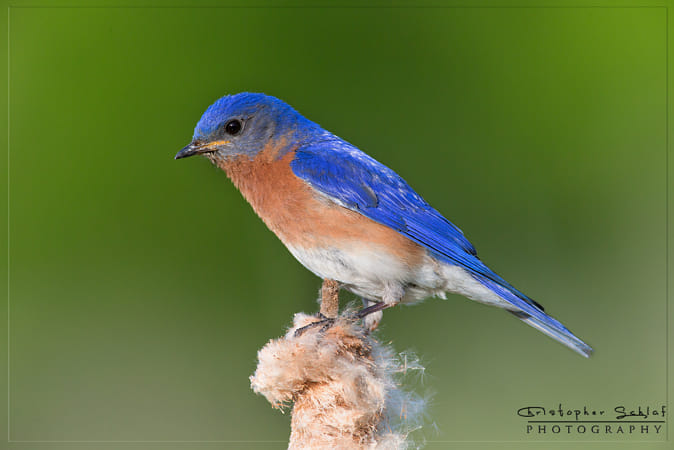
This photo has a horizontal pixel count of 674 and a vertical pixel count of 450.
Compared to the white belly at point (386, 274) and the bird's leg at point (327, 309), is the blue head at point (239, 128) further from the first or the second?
the bird's leg at point (327, 309)

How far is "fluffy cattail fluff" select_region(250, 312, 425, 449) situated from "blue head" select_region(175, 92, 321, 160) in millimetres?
1264

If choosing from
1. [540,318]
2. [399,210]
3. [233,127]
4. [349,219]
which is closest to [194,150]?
[233,127]

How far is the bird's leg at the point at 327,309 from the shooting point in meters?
2.81

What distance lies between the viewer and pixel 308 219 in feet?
10.4

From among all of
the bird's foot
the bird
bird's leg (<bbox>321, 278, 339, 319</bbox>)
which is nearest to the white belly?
the bird

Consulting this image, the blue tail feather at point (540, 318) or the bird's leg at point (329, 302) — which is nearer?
the bird's leg at point (329, 302)

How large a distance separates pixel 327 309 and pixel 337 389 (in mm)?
572

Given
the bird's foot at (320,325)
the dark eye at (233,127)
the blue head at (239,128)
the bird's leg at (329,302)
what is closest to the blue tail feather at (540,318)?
the bird's leg at (329,302)

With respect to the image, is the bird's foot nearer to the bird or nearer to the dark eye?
the bird

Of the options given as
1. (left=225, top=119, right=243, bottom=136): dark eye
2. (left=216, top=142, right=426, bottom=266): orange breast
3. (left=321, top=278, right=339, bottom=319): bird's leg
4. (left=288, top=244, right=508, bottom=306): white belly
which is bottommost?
(left=321, top=278, right=339, bottom=319): bird's leg

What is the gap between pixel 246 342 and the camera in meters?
4.95

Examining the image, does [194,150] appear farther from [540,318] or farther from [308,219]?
[540,318]

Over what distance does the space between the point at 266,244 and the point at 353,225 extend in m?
2.15

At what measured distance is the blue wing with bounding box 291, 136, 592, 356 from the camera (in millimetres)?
3186
